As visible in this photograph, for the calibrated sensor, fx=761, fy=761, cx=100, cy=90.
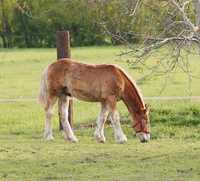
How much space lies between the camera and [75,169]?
392 inches

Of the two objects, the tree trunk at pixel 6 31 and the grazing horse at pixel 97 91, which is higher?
the grazing horse at pixel 97 91

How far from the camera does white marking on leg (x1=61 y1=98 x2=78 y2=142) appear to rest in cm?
1342

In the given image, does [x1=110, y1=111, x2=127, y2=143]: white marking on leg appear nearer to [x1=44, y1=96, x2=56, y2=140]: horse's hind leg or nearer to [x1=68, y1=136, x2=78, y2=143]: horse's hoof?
[x1=68, y1=136, x2=78, y2=143]: horse's hoof

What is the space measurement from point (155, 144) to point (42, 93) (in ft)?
7.96

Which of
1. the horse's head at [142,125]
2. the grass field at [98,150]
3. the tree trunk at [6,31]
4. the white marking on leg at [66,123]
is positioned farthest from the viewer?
the tree trunk at [6,31]

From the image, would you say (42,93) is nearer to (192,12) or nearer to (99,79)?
(99,79)

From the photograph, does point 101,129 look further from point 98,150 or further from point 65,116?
point 98,150

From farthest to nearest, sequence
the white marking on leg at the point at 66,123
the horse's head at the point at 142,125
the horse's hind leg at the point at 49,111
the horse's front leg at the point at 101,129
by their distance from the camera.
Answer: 1. the horse's hind leg at the point at 49,111
2. the white marking on leg at the point at 66,123
3. the horse's front leg at the point at 101,129
4. the horse's head at the point at 142,125

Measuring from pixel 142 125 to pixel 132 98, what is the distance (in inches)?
20.3

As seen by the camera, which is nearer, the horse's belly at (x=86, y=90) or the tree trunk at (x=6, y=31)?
the horse's belly at (x=86, y=90)

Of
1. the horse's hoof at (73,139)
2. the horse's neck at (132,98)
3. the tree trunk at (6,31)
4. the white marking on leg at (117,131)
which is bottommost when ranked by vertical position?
the tree trunk at (6,31)

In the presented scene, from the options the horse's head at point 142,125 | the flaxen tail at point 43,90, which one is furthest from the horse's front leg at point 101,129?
the flaxen tail at point 43,90

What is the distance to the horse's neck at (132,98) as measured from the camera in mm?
13320

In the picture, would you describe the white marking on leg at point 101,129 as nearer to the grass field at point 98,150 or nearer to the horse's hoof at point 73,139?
the grass field at point 98,150
